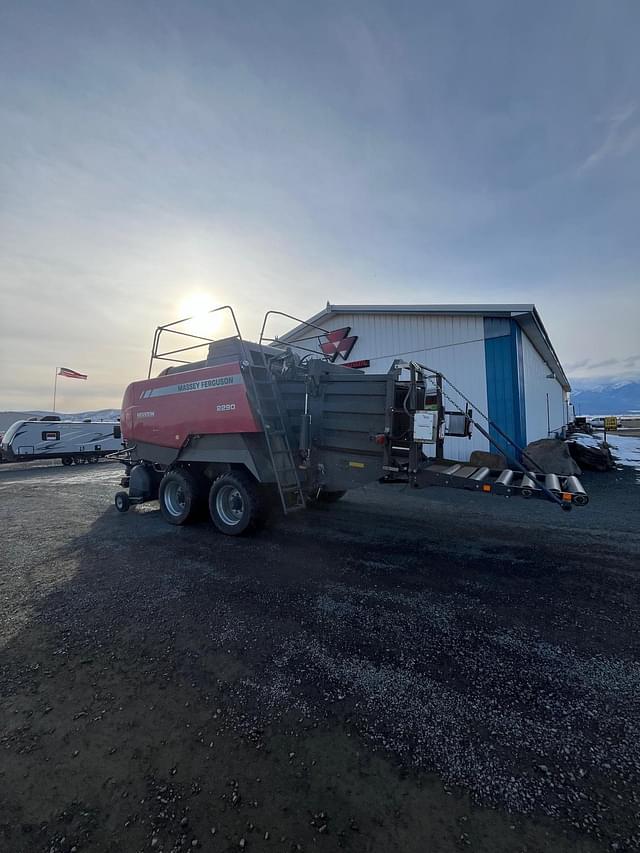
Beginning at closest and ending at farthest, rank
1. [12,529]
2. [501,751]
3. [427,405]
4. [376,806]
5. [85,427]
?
1. [376,806]
2. [501,751]
3. [427,405]
4. [12,529]
5. [85,427]

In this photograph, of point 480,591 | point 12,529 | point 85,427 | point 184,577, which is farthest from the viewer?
point 85,427

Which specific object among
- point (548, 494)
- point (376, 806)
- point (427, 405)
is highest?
point (427, 405)

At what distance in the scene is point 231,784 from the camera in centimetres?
184

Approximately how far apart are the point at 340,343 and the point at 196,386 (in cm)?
901

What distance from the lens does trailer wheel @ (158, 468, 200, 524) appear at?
21.4ft

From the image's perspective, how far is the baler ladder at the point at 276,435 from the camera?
5453 millimetres

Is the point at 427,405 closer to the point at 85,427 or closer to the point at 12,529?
the point at 12,529

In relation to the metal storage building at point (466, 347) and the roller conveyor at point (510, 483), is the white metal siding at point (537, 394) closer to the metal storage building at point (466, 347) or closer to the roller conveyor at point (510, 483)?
the metal storage building at point (466, 347)

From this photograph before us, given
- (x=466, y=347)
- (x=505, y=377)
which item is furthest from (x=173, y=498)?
(x=505, y=377)

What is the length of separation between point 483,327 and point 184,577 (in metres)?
10.4

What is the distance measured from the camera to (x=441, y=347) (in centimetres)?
1188

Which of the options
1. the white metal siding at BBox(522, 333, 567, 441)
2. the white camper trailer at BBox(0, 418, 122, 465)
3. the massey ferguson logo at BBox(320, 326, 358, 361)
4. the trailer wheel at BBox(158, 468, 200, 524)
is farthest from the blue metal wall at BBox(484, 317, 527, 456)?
the white camper trailer at BBox(0, 418, 122, 465)

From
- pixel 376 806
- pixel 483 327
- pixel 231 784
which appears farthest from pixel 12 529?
pixel 483 327

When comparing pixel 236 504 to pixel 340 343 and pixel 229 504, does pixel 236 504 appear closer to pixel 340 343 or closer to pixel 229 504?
pixel 229 504
